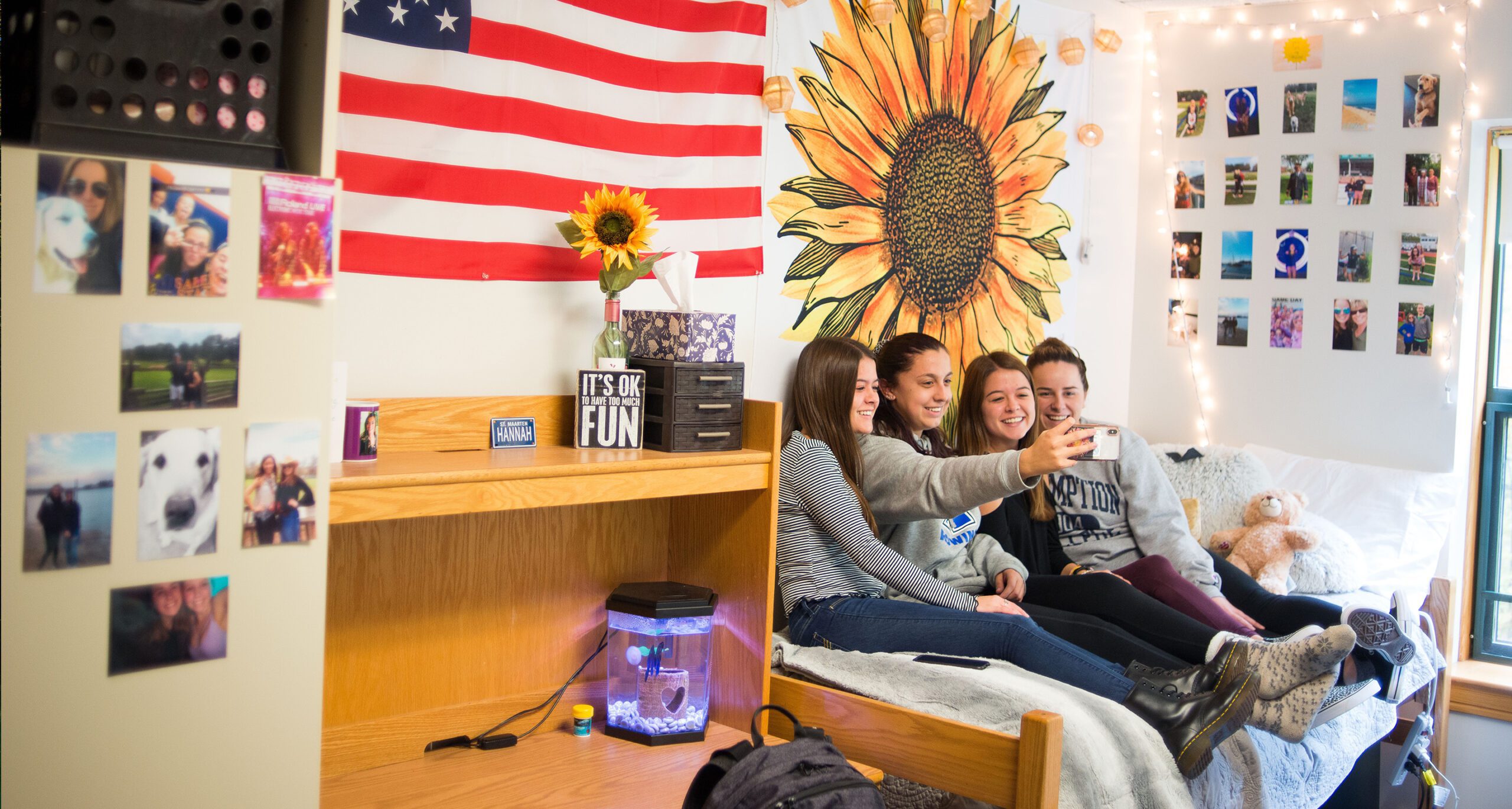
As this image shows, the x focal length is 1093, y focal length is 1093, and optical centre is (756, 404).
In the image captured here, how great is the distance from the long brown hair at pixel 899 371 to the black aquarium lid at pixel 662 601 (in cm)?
79

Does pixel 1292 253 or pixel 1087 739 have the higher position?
pixel 1292 253

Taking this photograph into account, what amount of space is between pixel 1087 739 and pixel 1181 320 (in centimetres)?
239

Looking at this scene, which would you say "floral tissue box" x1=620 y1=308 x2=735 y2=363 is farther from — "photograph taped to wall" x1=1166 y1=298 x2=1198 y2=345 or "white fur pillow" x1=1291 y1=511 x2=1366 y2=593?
"photograph taped to wall" x1=1166 y1=298 x2=1198 y2=345

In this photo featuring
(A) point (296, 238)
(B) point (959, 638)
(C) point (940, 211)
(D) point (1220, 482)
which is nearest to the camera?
(A) point (296, 238)

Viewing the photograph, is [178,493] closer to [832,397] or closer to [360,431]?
[360,431]

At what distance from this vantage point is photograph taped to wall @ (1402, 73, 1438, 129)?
3.45m

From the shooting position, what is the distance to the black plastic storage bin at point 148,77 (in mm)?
1115

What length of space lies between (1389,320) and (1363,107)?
0.70 m

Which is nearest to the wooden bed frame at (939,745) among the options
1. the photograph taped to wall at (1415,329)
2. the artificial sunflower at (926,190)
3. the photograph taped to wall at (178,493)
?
the artificial sunflower at (926,190)

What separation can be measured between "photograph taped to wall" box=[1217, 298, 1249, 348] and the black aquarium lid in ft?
8.27

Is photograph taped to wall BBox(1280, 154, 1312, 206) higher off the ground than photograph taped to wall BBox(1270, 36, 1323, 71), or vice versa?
photograph taped to wall BBox(1270, 36, 1323, 71)

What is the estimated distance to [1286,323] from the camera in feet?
12.1

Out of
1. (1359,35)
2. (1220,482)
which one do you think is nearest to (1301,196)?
(1359,35)

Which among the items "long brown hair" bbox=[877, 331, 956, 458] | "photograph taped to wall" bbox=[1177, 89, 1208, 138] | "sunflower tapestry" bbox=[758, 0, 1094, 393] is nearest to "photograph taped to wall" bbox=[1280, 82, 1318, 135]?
"photograph taped to wall" bbox=[1177, 89, 1208, 138]
